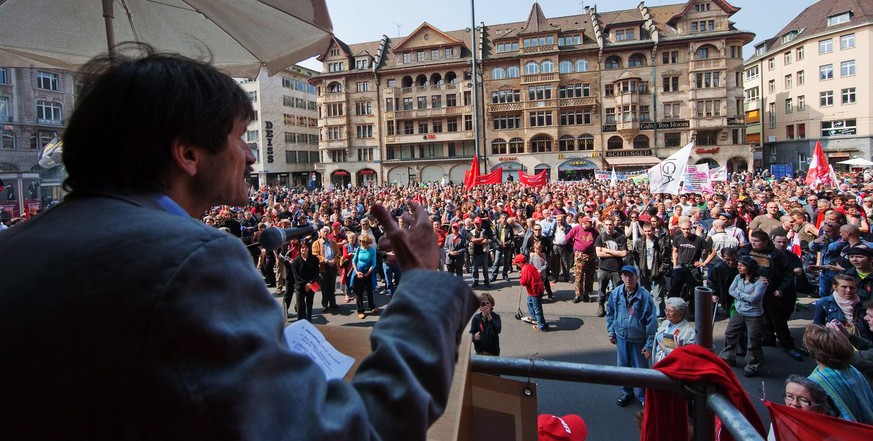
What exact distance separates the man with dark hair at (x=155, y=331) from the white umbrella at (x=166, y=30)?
1.37 meters

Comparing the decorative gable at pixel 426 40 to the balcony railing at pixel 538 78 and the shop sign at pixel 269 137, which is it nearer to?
the balcony railing at pixel 538 78

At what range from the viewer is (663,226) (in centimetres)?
1083

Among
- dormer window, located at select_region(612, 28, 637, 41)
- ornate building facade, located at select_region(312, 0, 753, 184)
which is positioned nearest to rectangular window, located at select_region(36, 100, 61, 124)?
ornate building facade, located at select_region(312, 0, 753, 184)

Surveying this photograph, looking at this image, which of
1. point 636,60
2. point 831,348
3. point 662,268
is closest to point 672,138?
point 636,60

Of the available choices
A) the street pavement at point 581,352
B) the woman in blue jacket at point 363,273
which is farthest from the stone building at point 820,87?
the woman in blue jacket at point 363,273

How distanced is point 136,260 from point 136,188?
251mm

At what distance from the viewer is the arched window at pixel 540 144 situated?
54719 mm

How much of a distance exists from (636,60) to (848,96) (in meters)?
19.7

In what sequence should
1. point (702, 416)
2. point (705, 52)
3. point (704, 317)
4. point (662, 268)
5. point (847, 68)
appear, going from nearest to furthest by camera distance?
1. point (702, 416)
2. point (704, 317)
3. point (662, 268)
4. point (847, 68)
5. point (705, 52)

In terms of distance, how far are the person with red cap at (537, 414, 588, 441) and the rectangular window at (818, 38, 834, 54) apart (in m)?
62.7

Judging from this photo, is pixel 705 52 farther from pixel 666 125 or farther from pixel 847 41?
pixel 847 41

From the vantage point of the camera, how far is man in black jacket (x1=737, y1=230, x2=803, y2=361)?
7887 millimetres

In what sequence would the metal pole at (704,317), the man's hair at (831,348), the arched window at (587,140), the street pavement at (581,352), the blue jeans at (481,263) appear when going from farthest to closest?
the arched window at (587,140) → the blue jeans at (481,263) → the street pavement at (581,352) → the man's hair at (831,348) → the metal pole at (704,317)

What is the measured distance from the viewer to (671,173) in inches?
668
